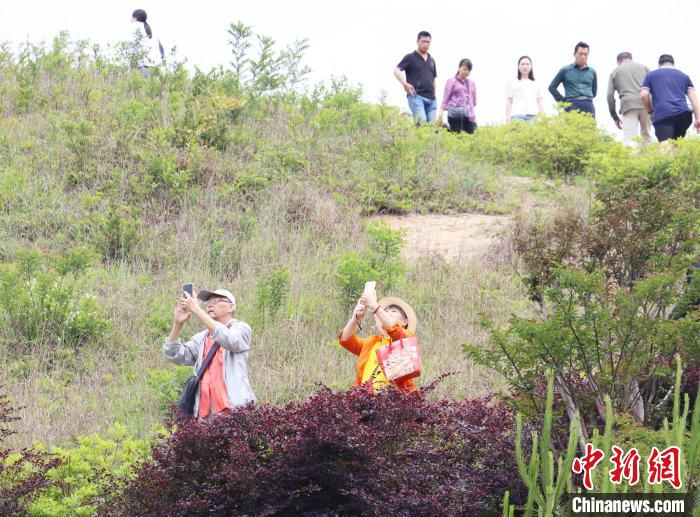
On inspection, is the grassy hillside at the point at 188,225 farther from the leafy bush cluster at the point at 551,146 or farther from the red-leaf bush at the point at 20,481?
the red-leaf bush at the point at 20,481

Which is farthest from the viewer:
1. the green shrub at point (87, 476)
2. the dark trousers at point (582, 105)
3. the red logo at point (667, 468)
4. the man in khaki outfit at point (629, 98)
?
the dark trousers at point (582, 105)

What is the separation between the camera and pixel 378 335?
24.6ft

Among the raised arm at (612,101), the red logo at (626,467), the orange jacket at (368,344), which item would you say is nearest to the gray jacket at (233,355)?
the orange jacket at (368,344)

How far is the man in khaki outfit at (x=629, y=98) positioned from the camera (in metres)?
15.6

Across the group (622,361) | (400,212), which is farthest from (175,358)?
(400,212)

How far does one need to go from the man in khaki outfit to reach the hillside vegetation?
20.1 inches

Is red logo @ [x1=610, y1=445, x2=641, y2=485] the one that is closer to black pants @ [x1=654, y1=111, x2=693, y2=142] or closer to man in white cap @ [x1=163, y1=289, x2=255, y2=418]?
man in white cap @ [x1=163, y1=289, x2=255, y2=418]

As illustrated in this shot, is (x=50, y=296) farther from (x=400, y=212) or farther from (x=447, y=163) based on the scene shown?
(x=447, y=163)

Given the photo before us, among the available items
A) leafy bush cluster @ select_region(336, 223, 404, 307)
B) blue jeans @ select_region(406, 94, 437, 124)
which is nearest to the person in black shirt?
blue jeans @ select_region(406, 94, 437, 124)

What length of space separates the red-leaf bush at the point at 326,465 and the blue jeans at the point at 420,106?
35.6ft

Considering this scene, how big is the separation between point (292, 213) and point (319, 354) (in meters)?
3.77

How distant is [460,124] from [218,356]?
1089 centimetres

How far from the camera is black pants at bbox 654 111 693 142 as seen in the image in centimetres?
1412

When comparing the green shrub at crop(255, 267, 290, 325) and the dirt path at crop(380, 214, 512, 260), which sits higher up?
the dirt path at crop(380, 214, 512, 260)
